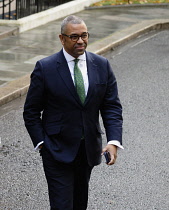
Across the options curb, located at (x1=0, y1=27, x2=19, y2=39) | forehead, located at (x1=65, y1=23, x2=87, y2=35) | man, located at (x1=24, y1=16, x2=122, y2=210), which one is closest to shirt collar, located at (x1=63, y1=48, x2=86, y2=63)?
man, located at (x1=24, y1=16, x2=122, y2=210)

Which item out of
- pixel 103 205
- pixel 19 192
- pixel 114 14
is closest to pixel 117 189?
pixel 103 205

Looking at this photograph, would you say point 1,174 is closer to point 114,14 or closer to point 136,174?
point 136,174

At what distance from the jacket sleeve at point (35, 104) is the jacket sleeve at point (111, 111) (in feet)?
1.63

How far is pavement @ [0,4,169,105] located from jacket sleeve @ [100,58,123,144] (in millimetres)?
5200

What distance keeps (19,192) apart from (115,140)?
2.10m

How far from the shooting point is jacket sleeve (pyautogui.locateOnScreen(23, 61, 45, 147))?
15.3 ft

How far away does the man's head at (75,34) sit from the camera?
14.8ft

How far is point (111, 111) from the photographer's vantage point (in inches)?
191

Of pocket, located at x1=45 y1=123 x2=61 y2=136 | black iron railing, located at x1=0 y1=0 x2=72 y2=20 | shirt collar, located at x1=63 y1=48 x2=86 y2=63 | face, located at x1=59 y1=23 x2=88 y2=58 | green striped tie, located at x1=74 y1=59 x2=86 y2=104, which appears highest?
face, located at x1=59 y1=23 x2=88 y2=58

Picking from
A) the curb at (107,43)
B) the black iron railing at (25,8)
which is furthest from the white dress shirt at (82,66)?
the black iron railing at (25,8)

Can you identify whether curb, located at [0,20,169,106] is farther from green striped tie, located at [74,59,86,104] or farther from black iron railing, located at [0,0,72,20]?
green striped tie, located at [74,59,86,104]

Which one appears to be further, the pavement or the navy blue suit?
the pavement

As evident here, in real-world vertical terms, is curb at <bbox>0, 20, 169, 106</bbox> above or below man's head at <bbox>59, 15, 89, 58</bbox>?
below

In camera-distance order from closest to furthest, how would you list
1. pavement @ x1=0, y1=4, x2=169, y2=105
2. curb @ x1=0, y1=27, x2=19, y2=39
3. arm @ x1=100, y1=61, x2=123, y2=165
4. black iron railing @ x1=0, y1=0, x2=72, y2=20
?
1. arm @ x1=100, y1=61, x2=123, y2=165
2. pavement @ x1=0, y1=4, x2=169, y2=105
3. curb @ x1=0, y1=27, x2=19, y2=39
4. black iron railing @ x1=0, y1=0, x2=72, y2=20
